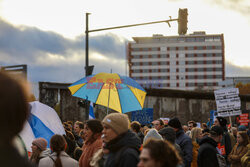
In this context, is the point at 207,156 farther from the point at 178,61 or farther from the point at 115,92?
the point at 178,61

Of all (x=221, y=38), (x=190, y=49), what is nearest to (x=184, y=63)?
(x=190, y=49)

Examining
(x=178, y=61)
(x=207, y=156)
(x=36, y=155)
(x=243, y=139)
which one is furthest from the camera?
(x=178, y=61)

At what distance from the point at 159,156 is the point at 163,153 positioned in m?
0.04

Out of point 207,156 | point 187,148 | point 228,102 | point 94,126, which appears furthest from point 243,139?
point 228,102

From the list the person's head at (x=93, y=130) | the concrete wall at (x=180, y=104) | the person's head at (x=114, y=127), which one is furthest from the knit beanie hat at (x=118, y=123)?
the concrete wall at (x=180, y=104)

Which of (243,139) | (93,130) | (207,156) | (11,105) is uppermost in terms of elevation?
(11,105)

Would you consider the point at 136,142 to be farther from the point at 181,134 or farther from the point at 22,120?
the point at 181,134

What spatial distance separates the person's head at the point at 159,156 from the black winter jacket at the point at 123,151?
50 cm

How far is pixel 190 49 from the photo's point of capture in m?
140

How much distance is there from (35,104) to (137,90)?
101 inches

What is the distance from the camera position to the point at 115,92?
8.36m

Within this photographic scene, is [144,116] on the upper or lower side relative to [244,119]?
upper

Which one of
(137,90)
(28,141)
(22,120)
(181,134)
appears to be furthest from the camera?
(137,90)

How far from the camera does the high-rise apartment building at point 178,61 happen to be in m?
138
